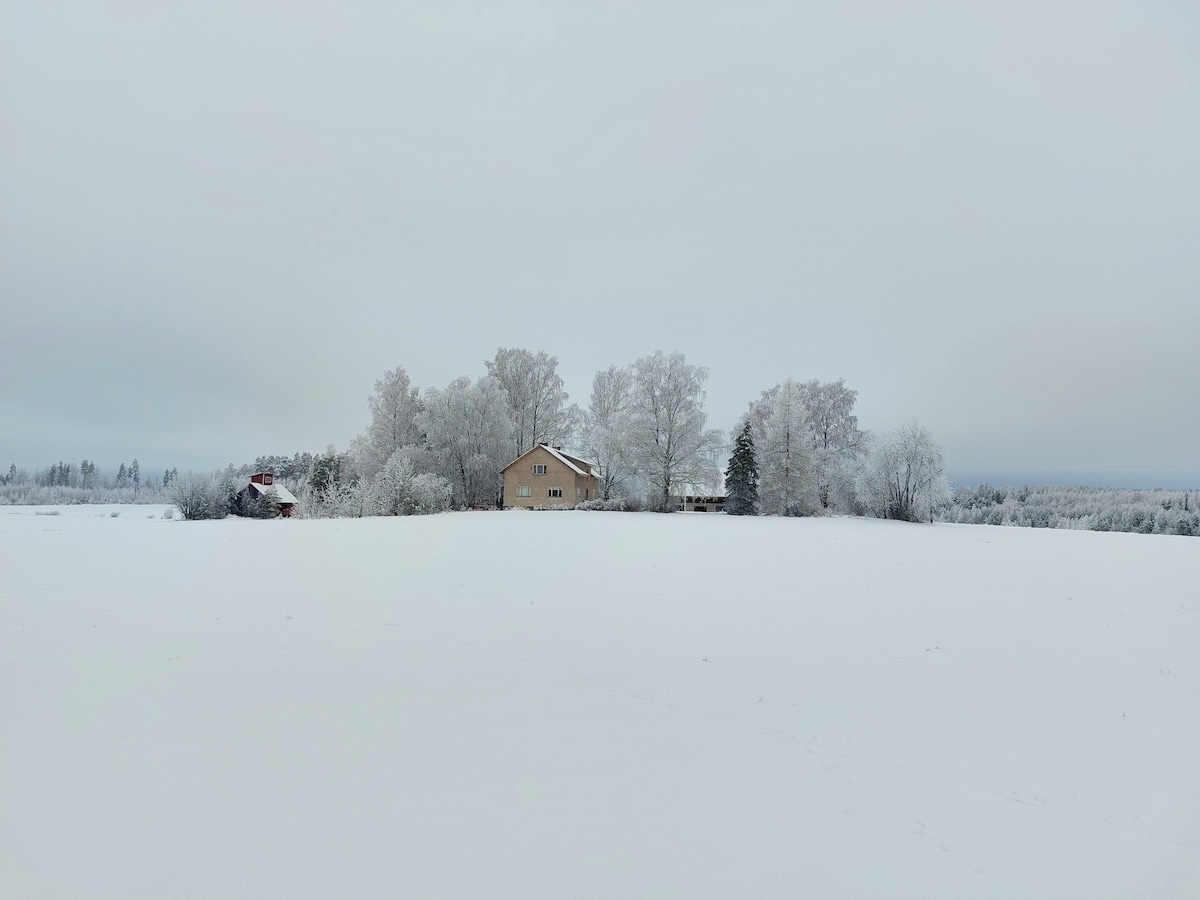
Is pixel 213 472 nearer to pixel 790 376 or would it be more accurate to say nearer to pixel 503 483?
pixel 503 483

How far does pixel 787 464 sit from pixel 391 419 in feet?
82.4

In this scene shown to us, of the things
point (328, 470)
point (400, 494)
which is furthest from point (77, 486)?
point (400, 494)

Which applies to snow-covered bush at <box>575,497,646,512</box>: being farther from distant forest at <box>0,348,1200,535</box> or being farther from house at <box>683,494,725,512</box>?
house at <box>683,494,725,512</box>

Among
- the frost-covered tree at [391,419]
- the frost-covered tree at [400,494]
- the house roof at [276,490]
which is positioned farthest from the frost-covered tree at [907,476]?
the house roof at [276,490]

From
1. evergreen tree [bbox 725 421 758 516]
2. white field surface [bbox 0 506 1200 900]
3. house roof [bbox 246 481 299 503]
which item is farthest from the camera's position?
house roof [bbox 246 481 299 503]

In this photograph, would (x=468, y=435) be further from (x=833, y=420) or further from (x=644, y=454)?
(x=833, y=420)

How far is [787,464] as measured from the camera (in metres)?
30.7

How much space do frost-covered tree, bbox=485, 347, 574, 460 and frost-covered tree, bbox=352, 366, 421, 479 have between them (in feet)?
22.9

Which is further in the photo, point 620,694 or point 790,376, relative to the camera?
point 790,376

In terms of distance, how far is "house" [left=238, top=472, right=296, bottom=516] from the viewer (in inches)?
1385

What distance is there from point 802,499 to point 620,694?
93.9ft

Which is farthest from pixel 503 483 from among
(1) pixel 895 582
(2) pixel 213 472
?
(1) pixel 895 582

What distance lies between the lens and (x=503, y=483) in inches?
1395

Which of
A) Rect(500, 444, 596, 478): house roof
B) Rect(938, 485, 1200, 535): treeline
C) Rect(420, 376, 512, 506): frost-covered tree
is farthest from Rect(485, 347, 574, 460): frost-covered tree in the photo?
Rect(938, 485, 1200, 535): treeline
